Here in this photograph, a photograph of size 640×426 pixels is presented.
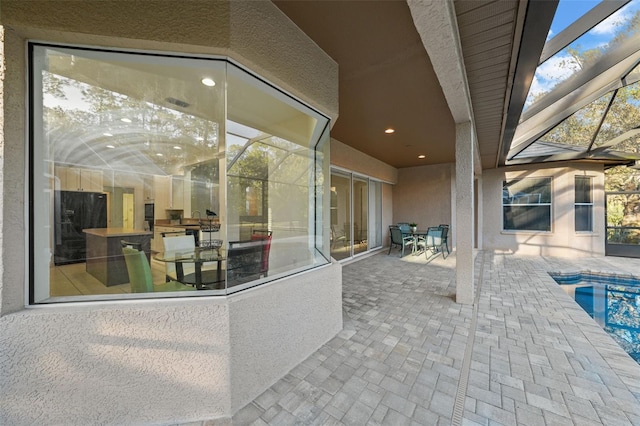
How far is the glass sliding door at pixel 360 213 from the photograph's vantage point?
7.16 m

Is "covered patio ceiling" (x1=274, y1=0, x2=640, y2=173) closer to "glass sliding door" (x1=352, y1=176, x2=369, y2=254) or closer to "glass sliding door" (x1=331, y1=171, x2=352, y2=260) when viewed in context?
"glass sliding door" (x1=331, y1=171, x2=352, y2=260)

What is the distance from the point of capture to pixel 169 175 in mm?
4098

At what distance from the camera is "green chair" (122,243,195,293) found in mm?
2012

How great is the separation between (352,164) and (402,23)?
4.31m

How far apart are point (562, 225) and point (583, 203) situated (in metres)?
0.87

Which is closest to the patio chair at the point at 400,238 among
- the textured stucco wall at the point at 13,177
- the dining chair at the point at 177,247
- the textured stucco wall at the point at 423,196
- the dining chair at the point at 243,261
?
the textured stucco wall at the point at 423,196

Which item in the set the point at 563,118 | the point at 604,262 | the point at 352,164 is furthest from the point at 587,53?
the point at 604,262

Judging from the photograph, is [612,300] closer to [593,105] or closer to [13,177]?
[593,105]

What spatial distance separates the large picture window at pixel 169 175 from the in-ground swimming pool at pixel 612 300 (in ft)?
12.5

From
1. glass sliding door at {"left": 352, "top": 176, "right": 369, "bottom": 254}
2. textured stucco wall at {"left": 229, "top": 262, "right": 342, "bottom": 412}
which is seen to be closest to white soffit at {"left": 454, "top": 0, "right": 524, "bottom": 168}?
textured stucco wall at {"left": 229, "top": 262, "right": 342, "bottom": 412}

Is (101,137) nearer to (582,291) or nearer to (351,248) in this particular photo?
(351,248)

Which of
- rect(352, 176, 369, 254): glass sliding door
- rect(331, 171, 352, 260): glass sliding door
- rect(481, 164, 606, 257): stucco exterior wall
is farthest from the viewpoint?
rect(481, 164, 606, 257): stucco exterior wall

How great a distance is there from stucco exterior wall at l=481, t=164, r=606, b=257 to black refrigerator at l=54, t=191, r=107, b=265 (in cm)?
1022

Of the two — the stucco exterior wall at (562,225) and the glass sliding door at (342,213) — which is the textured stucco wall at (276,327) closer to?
the glass sliding door at (342,213)
